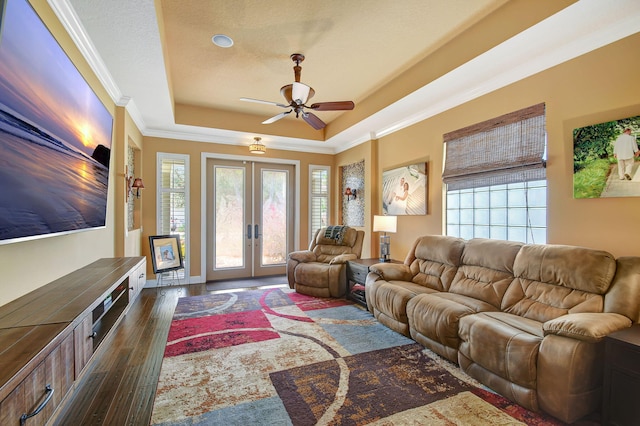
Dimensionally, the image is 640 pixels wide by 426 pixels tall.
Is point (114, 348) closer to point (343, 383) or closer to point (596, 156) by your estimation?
point (343, 383)

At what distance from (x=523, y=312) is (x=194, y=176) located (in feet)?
17.3

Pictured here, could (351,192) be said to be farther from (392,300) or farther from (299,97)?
(392,300)

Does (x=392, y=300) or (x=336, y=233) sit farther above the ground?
(x=336, y=233)

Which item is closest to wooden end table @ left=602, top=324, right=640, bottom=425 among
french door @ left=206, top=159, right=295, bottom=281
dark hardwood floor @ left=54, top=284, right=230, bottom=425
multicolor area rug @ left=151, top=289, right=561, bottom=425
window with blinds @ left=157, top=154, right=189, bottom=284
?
multicolor area rug @ left=151, top=289, right=561, bottom=425

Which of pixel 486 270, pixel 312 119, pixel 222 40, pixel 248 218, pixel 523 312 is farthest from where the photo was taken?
pixel 248 218

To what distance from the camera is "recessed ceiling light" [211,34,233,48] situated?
3096 mm

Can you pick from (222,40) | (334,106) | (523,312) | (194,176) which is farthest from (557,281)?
(194,176)

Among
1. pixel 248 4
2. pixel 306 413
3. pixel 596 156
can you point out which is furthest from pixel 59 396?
pixel 596 156

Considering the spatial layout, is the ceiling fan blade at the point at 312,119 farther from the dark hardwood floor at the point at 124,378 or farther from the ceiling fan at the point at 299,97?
the dark hardwood floor at the point at 124,378

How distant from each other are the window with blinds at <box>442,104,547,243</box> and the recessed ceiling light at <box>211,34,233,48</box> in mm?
2830

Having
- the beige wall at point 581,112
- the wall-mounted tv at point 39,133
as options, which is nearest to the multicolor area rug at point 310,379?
the wall-mounted tv at point 39,133

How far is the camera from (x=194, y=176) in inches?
221

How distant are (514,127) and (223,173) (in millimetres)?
4830

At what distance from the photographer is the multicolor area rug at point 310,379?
195 centimetres
